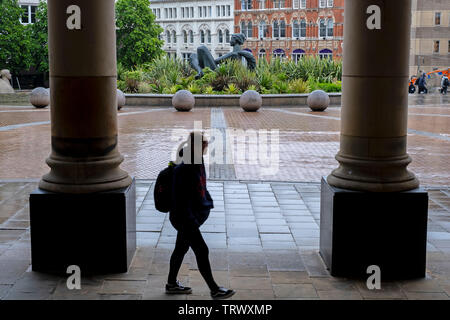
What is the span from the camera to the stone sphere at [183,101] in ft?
80.5

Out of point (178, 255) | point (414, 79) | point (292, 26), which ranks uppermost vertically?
point (292, 26)

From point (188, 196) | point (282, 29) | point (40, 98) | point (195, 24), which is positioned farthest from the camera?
point (195, 24)

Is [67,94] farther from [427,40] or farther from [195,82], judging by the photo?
[427,40]

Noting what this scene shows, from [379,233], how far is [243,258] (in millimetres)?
1502

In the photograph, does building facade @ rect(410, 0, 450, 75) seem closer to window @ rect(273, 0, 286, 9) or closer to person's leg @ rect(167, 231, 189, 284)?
window @ rect(273, 0, 286, 9)

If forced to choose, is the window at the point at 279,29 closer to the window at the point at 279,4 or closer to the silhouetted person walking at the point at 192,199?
the window at the point at 279,4

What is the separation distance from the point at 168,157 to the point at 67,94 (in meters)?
7.49

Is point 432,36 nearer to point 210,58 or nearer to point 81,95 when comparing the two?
point 210,58

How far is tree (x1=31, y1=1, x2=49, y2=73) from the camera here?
55.9 meters

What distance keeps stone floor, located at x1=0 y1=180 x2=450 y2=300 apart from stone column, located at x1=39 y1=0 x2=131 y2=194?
950mm

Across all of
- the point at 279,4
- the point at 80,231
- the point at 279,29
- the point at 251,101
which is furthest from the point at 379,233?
the point at 279,4

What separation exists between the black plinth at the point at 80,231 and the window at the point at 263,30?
264 feet

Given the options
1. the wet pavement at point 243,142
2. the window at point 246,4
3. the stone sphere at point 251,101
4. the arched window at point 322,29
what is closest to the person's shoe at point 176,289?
the wet pavement at point 243,142

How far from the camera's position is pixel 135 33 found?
210ft
